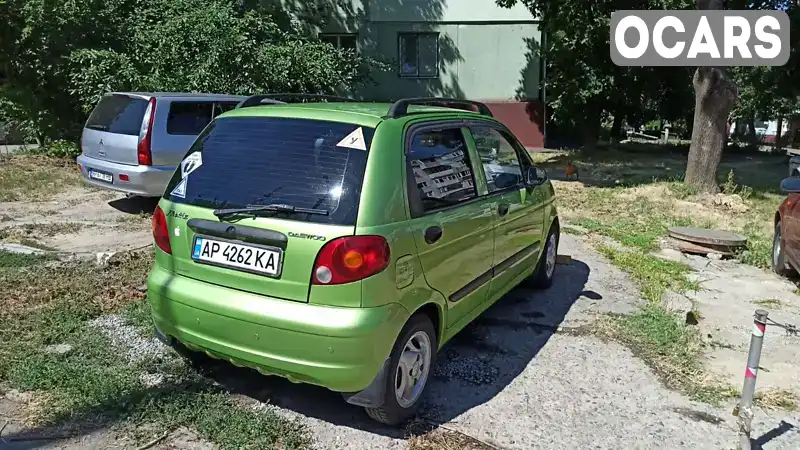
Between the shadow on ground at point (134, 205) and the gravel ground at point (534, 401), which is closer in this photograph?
the gravel ground at point (534, 401)

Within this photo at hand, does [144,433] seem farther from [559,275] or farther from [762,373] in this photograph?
[559,275]

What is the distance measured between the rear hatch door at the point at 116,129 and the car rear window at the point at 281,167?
5.03 metres

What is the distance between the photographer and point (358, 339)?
2.86 metres

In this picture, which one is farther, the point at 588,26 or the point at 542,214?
the point at 588,26

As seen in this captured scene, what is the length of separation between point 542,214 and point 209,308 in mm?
3169

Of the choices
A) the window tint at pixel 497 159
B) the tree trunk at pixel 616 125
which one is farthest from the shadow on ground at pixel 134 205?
the tree trunk at pixel 616 125

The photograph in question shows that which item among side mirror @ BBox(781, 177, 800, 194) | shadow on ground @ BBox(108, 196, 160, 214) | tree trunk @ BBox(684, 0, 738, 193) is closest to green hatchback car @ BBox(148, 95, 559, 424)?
side mirror @ BBox(781, 177, 800, 194)

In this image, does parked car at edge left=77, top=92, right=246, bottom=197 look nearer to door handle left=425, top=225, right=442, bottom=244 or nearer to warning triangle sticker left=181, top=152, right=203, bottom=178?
warning triangle sticker left=181, top=152, right=203, bottom=178

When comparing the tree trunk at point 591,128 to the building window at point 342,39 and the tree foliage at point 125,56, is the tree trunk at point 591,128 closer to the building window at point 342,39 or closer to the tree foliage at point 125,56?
the building window at point 342,39

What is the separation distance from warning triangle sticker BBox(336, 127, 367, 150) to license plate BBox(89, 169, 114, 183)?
6059mm

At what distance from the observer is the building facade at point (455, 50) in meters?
18.9

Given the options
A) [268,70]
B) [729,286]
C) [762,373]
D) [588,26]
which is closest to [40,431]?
[762,373]

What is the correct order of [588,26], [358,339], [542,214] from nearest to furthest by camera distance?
[358,339] → [542,214] → [588,26]

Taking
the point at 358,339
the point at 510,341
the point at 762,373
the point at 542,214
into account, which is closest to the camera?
the point at 358,339
